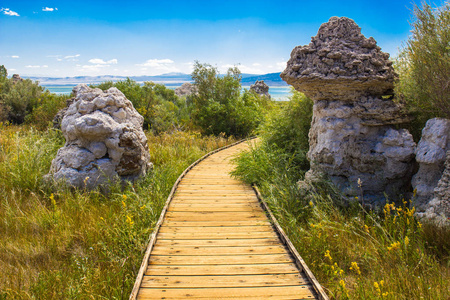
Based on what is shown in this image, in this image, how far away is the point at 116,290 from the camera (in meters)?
3.67

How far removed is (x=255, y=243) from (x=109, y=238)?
2.30m

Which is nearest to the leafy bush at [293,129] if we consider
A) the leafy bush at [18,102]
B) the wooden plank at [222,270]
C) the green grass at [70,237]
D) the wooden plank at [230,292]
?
the green grass at [70,237]

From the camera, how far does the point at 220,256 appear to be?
4.19m

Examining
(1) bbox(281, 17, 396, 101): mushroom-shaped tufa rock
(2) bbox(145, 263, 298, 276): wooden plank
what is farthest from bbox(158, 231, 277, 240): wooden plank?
(1) bbox(281, 17, 396, 101): mushroom-shaped tufa rock

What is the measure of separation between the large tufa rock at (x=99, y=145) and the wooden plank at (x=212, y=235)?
278cm

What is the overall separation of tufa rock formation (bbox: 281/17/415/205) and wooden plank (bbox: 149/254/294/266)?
8.21ft

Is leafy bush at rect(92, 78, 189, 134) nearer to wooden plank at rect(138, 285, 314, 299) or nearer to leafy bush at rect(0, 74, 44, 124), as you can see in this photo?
leafy bush at rect(0, 74, 44, 124)

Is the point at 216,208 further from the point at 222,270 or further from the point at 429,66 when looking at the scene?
the point at 429,66

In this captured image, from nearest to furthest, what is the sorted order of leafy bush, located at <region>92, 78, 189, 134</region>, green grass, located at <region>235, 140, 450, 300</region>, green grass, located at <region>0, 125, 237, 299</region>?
1. green grass, located at <region>235, 140, 450, 300</region>
2. green grass, located at <region>0, 125, 237, 299</region>
3. leafy bush, located at <region>92, 78, 189, 134</region>

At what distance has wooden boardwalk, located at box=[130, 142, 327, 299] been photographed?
11.3ft

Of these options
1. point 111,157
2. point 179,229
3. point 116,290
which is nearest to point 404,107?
point 179,229

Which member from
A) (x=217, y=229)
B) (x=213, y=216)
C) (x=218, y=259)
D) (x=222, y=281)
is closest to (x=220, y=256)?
(x=218, y=259)

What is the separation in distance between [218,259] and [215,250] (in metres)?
0.26

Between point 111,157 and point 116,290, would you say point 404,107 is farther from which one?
point 111,157
